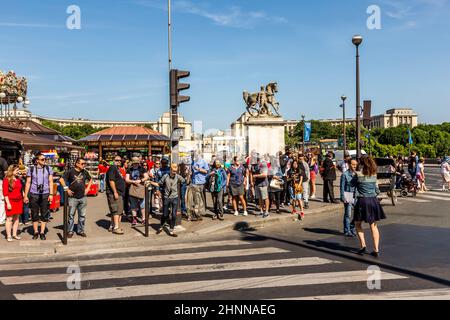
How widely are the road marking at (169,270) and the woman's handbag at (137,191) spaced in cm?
439

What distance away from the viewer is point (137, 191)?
11.5m

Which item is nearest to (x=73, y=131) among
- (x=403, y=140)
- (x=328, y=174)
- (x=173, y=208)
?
(x=403, y=140)

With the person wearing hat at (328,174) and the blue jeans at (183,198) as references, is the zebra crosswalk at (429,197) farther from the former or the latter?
the blue jeans at (183,198)

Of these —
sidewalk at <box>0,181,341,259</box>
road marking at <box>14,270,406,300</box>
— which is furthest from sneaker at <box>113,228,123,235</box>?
road marking at <box>14,270,406,300</box>

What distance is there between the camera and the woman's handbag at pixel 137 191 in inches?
451

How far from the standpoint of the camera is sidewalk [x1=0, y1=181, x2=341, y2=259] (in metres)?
9.20

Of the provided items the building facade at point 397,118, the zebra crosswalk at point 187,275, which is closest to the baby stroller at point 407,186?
the zebra crosswalk at point 187,275

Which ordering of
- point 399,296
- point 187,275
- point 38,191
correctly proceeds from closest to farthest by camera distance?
1. point 399,296
2. point 187,275
3. point 38,191

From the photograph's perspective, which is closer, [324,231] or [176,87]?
[324,231]

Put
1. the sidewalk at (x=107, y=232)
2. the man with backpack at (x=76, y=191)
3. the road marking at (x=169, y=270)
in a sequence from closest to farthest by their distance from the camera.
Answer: the road marking at (x=169, y=270) → the sidewalk at (x=107, y=232) → the man with backpack at (x=76, y=191)

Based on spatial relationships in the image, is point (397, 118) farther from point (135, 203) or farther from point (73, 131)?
point (135, 203)

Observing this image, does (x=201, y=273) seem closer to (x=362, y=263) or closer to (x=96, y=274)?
(x=96, y=274)

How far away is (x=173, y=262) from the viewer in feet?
25.5

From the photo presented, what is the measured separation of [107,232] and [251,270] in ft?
16.6
